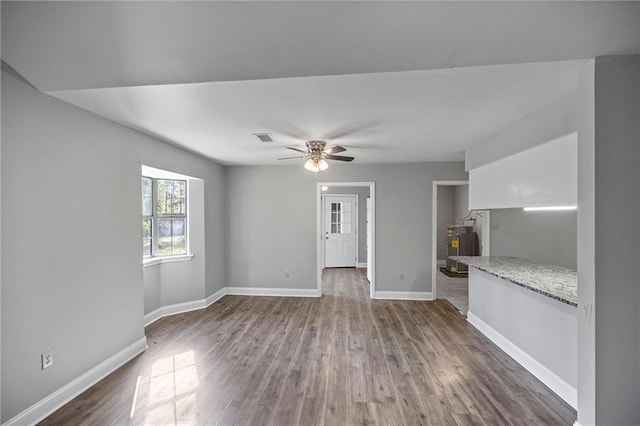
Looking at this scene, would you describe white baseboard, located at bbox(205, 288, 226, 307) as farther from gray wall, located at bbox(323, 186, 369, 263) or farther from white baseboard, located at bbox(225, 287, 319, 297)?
gray wall, located at bbox(323, 186, 369, 263)

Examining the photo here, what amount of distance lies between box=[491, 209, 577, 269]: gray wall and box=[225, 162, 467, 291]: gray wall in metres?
0.96

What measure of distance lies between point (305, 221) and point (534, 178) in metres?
3.35

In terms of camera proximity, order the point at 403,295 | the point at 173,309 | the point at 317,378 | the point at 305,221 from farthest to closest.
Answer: the point at 305,221 → the point at 403,295 → the point at 173,309 → the point at 317,378

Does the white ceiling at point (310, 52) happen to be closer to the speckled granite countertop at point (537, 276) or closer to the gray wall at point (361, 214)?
the speckled granite countertop at point (537, 276)

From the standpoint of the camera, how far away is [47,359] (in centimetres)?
202

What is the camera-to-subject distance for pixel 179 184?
4.29m

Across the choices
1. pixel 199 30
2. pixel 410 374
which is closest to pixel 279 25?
pixel 199 30

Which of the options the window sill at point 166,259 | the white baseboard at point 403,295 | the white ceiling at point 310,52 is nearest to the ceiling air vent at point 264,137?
the white ceiling at point 310,52

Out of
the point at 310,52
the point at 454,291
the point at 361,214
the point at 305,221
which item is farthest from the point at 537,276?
the point at 361,214

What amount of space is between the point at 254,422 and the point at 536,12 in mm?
2922

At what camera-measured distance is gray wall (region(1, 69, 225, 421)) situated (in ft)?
5.94

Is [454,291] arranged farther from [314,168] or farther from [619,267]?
[619,267]

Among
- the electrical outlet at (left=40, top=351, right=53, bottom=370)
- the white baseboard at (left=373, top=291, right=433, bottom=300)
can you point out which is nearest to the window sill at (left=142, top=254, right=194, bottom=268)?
the electrical outlet at (left=40, top=351, right=53, bottom=370)

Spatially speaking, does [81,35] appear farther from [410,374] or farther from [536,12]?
[410,374]
